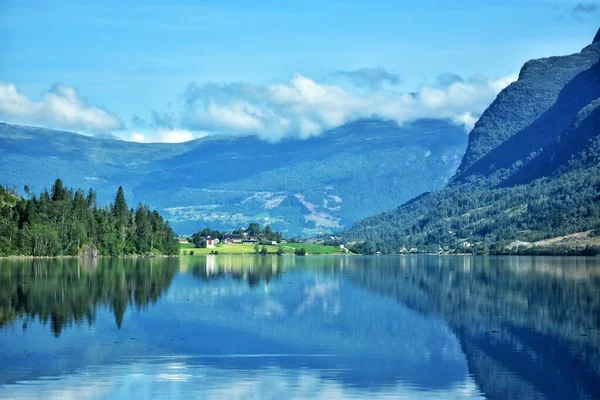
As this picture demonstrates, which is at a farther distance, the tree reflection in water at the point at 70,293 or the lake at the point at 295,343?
the tree reflection in water at the point at 70,293

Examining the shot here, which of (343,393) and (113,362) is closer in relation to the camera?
(343,393)

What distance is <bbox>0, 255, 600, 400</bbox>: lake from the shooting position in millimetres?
47406

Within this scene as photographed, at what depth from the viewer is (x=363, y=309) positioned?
86250 mm

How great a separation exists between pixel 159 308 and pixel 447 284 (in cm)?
4964

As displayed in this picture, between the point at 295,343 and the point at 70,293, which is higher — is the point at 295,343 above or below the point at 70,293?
below

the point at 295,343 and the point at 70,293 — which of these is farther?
the point at 70,293

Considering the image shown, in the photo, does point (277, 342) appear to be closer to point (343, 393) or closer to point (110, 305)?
point (343, 393)

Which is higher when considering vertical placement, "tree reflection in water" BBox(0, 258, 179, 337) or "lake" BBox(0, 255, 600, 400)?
"tree reflection in water" BBox(0, 258, 179, 337)

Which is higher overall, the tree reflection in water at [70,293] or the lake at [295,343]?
the tree reflection in water at [70,293]

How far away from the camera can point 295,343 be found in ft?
206

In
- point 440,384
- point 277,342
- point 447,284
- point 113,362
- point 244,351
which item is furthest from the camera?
point 447,284

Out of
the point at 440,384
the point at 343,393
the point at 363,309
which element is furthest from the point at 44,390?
the point at 363,309

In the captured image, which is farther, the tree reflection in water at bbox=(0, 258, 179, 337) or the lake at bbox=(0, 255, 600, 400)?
the tree reflection in water at bbox=(0, 258, 179, 337)

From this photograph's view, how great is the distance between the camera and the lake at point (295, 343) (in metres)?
47.4
